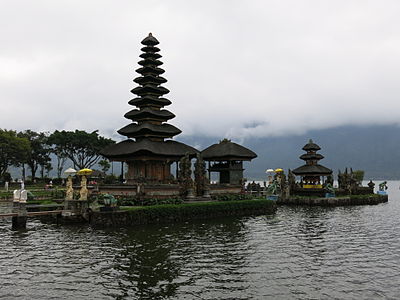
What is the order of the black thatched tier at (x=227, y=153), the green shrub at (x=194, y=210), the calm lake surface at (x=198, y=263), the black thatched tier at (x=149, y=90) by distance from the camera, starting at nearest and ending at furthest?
1. the calm lake surface at (x=198, y=263)
2. the green shrub at (x=194, y=210)
3. the black thatched tier at (x=149, y=90)
4. the black thatched tier at (x=227, y=153)

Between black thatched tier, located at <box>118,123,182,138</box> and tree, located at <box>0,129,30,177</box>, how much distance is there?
119 feet

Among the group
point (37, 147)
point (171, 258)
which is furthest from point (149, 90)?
point (37, 147)

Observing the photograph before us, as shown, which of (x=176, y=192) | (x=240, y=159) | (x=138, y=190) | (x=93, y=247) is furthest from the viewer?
(x=240, y=159)

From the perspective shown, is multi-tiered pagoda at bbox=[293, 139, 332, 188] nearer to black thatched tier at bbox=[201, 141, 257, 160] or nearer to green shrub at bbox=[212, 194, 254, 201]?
black thatched tier at bbox=[201, 141, 257, 160]

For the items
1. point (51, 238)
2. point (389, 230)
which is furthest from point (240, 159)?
point (51, 238)

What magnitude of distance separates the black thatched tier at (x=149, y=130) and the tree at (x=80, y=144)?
35.1 m

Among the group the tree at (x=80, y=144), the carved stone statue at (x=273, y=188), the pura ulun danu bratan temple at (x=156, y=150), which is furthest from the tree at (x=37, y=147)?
the carved stone statue at (x=273, y=188)

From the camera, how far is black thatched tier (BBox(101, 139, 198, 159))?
44.2 meters

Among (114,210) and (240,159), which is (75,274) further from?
(240,159)

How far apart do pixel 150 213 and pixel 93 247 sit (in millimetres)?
10696

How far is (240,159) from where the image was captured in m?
53.0

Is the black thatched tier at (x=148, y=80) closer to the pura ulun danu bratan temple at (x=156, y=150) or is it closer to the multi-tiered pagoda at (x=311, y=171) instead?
the pura ulun danu bratan temple at (x=156, y=150)

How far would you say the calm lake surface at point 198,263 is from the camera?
15102 millimetres

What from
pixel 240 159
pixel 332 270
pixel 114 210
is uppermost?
pixel 240 159
